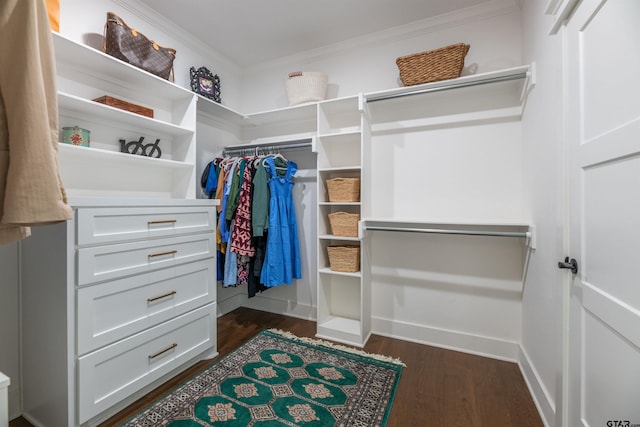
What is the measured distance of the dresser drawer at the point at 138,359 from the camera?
1.35m

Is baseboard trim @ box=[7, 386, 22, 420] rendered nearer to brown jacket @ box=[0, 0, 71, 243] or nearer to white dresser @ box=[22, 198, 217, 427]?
white dresser @ box=[22, 198, 217, 427]

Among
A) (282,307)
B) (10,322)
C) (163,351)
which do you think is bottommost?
(282,307)

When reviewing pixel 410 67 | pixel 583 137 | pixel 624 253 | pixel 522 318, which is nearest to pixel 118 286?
pixel 624 253

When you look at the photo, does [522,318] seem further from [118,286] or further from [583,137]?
[118,286]

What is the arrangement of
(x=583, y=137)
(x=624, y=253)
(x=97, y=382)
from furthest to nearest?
(x=97, y=382), (x=583, y=137), (x=624, y=253)

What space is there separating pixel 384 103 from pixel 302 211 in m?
1.22

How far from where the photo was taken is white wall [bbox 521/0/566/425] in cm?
131

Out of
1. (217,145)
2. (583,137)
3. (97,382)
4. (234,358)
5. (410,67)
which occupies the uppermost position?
(410,67)

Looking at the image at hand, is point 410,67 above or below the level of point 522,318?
above

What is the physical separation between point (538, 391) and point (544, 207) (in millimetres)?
1007

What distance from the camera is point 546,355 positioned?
1.48 meters

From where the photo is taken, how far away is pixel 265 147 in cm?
272

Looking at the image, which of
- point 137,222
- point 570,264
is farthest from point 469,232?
point 137,222

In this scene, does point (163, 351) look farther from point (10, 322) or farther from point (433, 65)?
point (433, 65)
